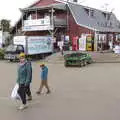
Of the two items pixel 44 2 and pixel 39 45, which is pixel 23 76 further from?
pixel 44 2

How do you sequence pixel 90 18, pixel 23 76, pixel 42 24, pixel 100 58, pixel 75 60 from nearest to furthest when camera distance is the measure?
pixel 23 76, pixel 75 60, pixel 100 58, pixel 42 24, pixel 90 18

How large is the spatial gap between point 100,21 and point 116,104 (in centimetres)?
4055

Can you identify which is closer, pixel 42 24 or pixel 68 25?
pixel 42 24

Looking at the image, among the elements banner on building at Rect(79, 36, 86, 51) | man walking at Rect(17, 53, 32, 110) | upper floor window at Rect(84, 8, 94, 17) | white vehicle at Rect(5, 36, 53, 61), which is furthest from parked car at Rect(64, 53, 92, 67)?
upper floor window at Rect(84, 8, 94, 17)

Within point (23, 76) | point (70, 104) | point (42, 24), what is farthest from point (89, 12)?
point (23, 76)

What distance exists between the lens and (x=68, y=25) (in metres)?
47.7

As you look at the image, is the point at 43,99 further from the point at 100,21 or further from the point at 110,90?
the point at 100,21

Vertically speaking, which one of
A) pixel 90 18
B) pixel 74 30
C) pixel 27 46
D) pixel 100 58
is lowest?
pixel 100 58

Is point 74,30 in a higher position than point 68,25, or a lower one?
lower

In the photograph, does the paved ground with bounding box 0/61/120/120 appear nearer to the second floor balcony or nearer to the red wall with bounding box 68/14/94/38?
the second floor balcony

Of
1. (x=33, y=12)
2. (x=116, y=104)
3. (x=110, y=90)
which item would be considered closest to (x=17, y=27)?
(x=33, y=12)

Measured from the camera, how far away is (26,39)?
126 feet

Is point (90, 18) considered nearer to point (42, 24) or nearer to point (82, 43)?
point (42, 24)

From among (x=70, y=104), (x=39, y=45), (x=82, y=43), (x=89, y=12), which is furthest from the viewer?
(x=89, y=12)
